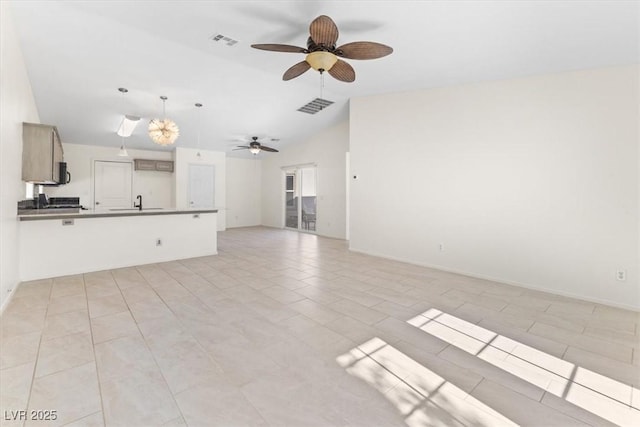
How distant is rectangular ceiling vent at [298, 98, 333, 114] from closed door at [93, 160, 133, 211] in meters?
5.54

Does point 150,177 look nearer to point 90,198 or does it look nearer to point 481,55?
point 90,198

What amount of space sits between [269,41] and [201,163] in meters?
5.72

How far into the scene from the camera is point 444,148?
4.51 metres

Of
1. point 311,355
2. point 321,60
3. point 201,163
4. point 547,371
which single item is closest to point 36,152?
point 321,60

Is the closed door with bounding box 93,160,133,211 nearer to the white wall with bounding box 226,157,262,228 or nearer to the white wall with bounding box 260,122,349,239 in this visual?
the white wall with bounding box 226,157,262,228

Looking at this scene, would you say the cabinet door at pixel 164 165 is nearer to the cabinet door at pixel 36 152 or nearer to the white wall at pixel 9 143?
the cabinet door at pixel 36 152

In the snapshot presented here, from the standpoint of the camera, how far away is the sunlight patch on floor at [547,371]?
1604 mm

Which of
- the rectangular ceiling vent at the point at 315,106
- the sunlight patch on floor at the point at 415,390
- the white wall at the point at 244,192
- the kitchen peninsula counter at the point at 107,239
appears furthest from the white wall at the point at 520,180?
the white wall at the point at 244,192

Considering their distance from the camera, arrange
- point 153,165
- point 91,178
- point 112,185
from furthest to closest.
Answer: point 153,165 < point 112,185 < point 91,178

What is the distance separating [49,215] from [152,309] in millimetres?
2399

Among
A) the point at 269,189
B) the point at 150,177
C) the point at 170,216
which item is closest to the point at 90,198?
the point at 150,177

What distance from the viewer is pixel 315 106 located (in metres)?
6.33

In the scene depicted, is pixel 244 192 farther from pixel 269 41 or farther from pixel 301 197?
pixel 269 41

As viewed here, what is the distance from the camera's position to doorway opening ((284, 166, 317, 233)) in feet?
29.4
